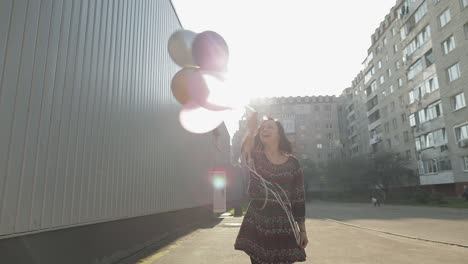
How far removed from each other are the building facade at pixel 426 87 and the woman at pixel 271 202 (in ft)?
114

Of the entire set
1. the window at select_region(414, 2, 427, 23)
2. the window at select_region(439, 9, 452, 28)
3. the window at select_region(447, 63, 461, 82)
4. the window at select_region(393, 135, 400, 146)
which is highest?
the window at select_region(414, 2, 427, 23)

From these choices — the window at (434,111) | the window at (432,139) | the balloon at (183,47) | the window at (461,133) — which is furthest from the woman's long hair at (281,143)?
the window at (434,111)

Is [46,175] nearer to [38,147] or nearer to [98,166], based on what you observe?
[38,147]

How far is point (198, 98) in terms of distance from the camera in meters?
5.69

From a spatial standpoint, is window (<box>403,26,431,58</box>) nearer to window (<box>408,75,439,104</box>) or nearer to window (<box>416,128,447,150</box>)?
window (<box>408,75,439,104</box>)

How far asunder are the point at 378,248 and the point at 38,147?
7165 mm

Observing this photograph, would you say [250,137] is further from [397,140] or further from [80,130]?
[397,140]

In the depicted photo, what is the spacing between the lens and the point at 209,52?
5523 millimetres

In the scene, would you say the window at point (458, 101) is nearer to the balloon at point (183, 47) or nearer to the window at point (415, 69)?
the window at point (415, 69)

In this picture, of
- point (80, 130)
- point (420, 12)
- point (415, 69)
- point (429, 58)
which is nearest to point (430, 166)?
point (415, 69)

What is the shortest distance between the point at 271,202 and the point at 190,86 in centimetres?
345

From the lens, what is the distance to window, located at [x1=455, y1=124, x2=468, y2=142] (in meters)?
31.3

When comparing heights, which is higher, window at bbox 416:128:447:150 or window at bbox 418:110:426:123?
window at bbox 418:110:426:123

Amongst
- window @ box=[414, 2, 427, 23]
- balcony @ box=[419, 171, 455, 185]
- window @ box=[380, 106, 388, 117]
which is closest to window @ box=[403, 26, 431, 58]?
window @ box=[414, 2, 427, 23]
